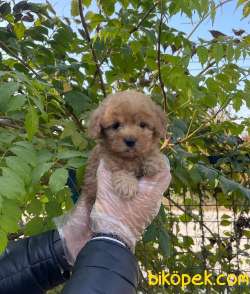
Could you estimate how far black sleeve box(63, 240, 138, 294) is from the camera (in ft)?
A: 2.89

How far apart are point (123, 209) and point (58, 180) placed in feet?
0.53

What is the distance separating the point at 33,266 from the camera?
Answer: 1130 mm

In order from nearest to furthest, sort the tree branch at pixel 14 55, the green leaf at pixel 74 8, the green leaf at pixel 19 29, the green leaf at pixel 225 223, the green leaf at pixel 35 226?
the green leaf at pixel 35 226 < the tree branch at pixel 14 55 < the green leaf at pixel 19 29 < the green leaf at pixel 74 8 < the green leaf at pixel 225 223

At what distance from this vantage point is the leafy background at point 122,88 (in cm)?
110

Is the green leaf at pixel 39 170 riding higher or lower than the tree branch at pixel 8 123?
lower

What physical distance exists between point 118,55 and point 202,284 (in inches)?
48.1

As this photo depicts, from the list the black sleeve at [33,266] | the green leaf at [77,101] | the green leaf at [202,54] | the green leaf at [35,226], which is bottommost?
the black sleeve at [33,266]

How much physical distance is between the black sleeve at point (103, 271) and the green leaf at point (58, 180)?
130 millimetres

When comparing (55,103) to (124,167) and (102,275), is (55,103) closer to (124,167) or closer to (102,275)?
(124,167)

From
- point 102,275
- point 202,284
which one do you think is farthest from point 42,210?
point 202,284

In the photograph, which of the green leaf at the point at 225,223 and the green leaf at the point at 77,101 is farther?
the green leaf at the point at 225,223

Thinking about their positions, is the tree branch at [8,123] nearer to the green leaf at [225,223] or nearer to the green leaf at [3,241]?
the green leaf at [3,241]

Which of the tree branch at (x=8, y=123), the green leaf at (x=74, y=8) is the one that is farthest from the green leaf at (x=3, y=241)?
the green leaf at (x=74, y=8)

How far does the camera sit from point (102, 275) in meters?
0.91
